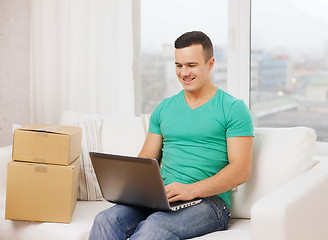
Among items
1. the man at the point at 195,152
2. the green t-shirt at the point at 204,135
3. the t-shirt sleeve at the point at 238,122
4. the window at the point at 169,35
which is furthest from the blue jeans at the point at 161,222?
the window at the point at 169,35

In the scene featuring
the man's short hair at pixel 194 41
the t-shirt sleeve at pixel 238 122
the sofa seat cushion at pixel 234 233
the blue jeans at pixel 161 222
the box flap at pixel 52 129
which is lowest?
the sofa seat cushion at pixel 234 233

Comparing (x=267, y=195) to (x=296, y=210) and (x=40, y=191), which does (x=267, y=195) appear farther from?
(x=40, y=191)

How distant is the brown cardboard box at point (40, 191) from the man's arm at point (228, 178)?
463 millimetres

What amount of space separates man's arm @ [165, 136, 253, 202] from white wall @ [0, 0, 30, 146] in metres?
1.96

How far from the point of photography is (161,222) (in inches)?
68.1

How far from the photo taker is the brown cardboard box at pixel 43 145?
6.74 feet

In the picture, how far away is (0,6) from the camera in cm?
346

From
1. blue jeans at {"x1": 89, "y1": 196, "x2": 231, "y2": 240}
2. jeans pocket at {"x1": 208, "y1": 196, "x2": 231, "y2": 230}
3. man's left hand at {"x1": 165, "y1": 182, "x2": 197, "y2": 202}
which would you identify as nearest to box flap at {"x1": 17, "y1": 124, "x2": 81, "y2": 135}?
blue jeans at {"x1": 89, "y1": 196, "x2": 231, "y2": 240}

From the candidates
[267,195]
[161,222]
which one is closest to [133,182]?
[161,222]

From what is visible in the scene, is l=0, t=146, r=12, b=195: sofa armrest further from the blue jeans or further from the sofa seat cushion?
the sofa seat cushion

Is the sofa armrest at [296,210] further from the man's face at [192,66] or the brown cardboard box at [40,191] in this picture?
the brown cardboard box at [40,191]

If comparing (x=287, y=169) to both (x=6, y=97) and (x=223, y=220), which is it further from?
(x=6, y=97)

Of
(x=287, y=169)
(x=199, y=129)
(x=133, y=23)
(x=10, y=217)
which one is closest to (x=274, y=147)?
(x=287, y=169)

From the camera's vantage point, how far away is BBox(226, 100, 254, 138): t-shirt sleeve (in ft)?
6.36
